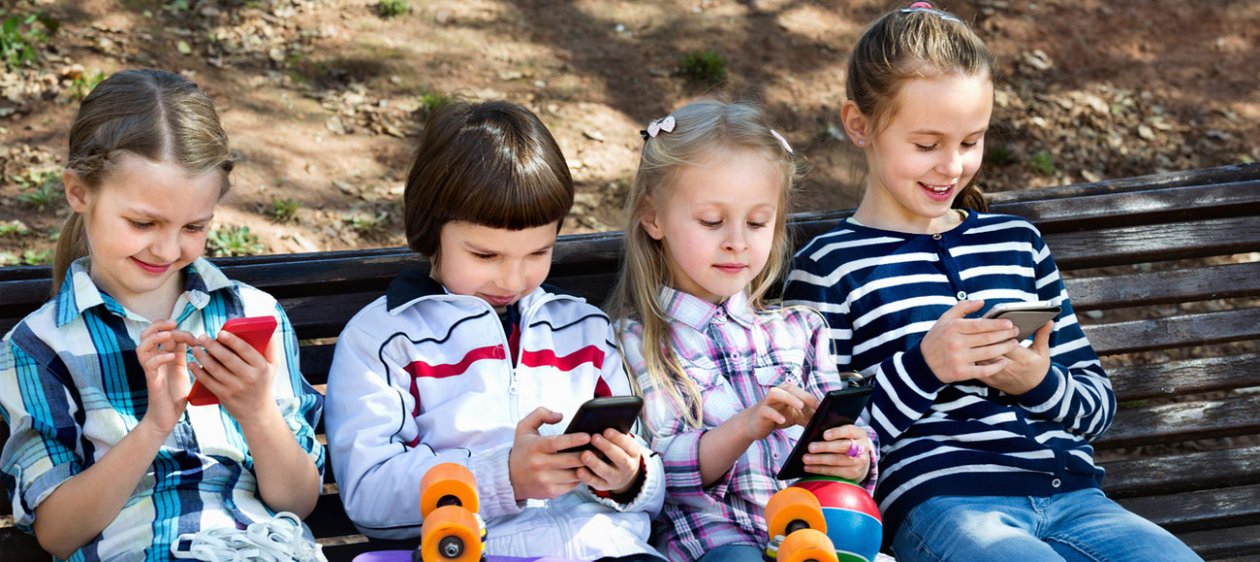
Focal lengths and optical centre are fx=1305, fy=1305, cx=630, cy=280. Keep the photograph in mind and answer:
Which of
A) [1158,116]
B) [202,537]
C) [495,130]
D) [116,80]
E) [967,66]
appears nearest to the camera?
[202,537]

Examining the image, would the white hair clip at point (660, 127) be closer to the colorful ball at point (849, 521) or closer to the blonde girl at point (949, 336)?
the blonde girl at point (949, 336)

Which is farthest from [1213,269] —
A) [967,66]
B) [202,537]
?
[202,537]

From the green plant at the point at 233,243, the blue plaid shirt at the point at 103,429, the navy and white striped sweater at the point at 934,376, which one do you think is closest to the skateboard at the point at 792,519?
the navy and white striped sweater at the point at 934,376

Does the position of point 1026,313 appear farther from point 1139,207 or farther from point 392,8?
point 392,8

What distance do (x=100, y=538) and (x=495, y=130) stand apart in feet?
3.68

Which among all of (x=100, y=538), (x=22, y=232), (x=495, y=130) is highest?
(x=495, y=130)

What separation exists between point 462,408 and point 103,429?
2.26 feet

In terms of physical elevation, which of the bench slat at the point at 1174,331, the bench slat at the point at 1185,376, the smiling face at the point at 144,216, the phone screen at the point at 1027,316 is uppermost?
the smiling face at the point at 144,216

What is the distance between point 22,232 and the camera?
15.2 ft

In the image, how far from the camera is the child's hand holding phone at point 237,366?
7.68ft

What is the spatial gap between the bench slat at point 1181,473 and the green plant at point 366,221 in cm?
A: 283

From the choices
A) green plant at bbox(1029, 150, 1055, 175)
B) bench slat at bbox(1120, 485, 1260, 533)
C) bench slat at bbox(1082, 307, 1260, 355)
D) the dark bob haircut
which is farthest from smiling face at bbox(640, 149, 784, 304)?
green plant at bbox(1029, 150, 1055, 175)

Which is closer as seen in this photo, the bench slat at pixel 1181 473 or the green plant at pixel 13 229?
the bench slat at pixel 1181 473

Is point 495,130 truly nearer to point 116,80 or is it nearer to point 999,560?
point 116,80
